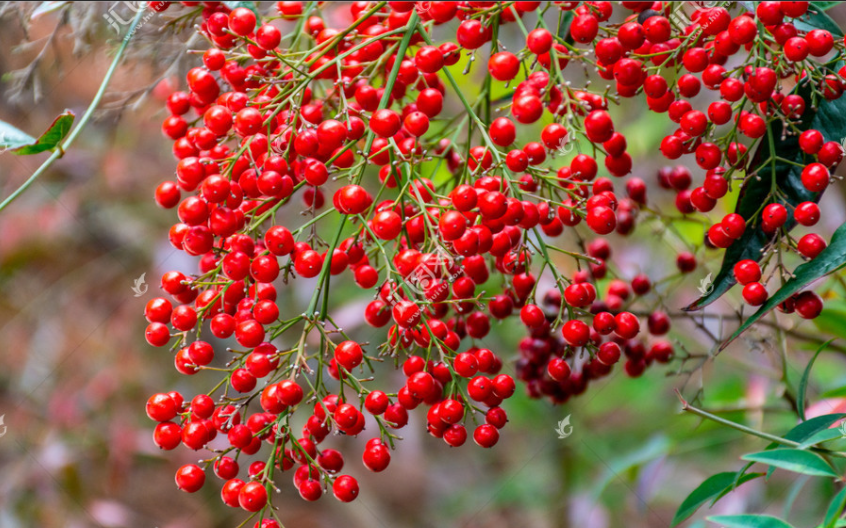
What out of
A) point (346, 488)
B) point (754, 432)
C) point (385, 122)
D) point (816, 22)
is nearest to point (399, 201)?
point (385, 122)

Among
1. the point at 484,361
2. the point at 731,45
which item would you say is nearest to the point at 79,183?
the point at 484,361

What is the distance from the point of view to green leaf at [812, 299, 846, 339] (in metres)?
1.12

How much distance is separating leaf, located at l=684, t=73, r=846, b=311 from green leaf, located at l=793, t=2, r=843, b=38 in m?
0.08

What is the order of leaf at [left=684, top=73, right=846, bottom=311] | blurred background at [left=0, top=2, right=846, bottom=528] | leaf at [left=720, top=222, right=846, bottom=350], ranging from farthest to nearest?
1. blurred background at [left=0, top=2, right=846, bottom=528]
2. leaf at [left=684, top=73, right=846, bottom=311]
3. leaf at [left=720, top=222, right=846, bottom=350]

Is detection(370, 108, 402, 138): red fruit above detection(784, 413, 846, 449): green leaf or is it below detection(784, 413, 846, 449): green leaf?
above

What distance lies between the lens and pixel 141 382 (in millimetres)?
2113

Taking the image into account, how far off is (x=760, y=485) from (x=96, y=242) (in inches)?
82.4

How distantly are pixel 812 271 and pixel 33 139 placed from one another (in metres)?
0.91

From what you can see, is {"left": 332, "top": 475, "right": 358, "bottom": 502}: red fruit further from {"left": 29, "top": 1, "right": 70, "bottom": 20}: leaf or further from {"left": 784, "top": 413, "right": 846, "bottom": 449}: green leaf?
{"left": 29, "top": 1, "right": 70, "bottom": 20}: leaf

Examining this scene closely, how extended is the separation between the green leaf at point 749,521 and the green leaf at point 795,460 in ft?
0.18

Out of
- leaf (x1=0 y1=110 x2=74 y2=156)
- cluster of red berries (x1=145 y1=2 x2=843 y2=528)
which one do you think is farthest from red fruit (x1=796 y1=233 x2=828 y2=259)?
leaf (x1=0 y1=110 x2=74 y2=156)

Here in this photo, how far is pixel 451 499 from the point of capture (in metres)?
2.32

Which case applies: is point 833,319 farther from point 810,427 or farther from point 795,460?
point 795,460

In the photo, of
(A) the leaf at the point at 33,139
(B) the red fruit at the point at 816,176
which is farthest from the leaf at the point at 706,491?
(A) the leaf at the point at 33,139
